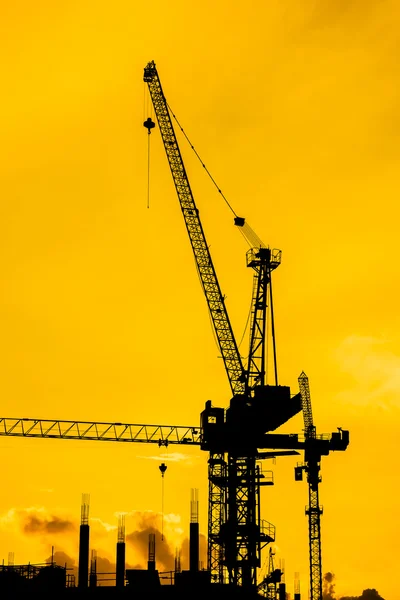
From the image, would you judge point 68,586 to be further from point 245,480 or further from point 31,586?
point 245,480

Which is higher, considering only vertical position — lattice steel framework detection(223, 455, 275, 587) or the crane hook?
the crane hook

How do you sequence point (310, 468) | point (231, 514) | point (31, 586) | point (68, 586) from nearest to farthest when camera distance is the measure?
point (31, 586) < point (68, 586) < point (231, 514) < point (310, 468)

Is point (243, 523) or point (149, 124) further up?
point (149, 124)

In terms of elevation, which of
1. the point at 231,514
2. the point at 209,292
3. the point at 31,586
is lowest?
the point at 31,586

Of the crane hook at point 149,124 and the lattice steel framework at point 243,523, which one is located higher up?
the crane hook at point 149,124

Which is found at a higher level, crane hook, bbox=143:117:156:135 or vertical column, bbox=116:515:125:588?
crane hook, bbox=143:117:156:135

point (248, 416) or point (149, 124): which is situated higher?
point (149, 124)

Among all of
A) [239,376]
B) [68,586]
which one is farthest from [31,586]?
[239,376]

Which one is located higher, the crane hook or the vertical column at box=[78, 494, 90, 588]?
the crane hook

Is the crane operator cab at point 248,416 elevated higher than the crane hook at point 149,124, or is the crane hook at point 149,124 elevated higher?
the crane hook at point 149,124

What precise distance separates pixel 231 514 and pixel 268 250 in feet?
103

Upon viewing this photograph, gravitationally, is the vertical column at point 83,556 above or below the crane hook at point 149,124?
below

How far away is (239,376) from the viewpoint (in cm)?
15612

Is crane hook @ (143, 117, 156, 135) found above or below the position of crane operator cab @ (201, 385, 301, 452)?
above
